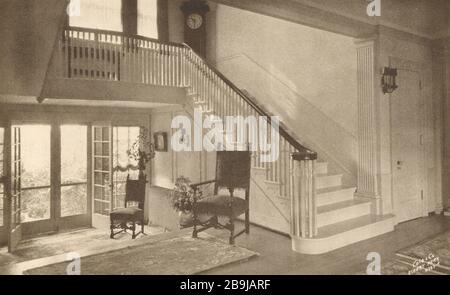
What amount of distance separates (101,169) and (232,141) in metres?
3.27

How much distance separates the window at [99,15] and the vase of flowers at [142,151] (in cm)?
231

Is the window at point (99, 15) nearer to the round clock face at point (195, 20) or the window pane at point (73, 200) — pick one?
the round clock face at point (195, 20)

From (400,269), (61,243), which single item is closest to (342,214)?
(400,269)

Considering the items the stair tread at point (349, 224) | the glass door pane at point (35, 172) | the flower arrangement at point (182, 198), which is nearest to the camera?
the stair tread at point (349, 224)

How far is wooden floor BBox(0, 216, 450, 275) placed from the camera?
3.57m

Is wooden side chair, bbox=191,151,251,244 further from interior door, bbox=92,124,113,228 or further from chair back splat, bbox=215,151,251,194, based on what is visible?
interior door, bbox=92,124,113,228

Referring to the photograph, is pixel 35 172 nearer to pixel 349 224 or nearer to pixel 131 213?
pixel 131 213

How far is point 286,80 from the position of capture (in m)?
6.43

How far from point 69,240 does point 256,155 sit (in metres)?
3.72

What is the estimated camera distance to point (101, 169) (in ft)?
23.9

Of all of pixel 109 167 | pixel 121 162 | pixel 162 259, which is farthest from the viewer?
pixel 121 162

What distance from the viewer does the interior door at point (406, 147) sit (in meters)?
5.21

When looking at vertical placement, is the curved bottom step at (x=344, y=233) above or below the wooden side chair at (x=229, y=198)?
below

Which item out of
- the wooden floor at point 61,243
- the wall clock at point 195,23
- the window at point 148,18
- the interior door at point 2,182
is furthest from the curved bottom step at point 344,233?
the window at point 148,18
